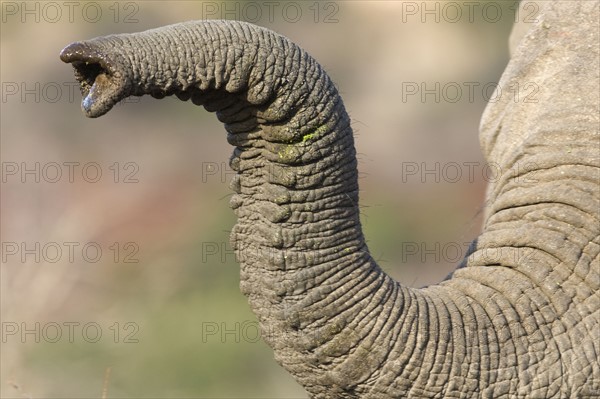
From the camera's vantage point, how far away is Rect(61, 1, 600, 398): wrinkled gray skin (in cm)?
261

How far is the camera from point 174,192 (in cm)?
1207

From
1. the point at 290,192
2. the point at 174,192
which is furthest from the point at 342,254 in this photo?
the point at 174,192

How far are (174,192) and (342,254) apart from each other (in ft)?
30.6

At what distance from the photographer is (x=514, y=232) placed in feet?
10.3

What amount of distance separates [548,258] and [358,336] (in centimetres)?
47

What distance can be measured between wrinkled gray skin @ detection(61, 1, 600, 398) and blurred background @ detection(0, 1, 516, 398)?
781 mm

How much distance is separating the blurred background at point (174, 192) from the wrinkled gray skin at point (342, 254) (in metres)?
0.78

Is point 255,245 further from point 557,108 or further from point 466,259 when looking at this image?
point 557,108

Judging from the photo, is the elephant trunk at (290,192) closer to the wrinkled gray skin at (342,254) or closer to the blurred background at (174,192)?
the wrinkled gray skin at (342,254)

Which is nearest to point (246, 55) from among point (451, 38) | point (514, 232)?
point (514, 232)

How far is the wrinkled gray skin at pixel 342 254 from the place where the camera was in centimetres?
261

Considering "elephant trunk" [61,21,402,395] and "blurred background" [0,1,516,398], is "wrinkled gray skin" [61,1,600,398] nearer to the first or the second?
"elephant trunk" [61,21,402,395]

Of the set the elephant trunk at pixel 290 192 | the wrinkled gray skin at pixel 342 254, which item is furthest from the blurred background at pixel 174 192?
the elephant trunk at pixel 290 192

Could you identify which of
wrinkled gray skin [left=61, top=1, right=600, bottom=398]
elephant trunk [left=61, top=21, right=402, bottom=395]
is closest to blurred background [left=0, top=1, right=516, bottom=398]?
wrinkled gray skin [left=61, top=1, right=600, bottom=398]
